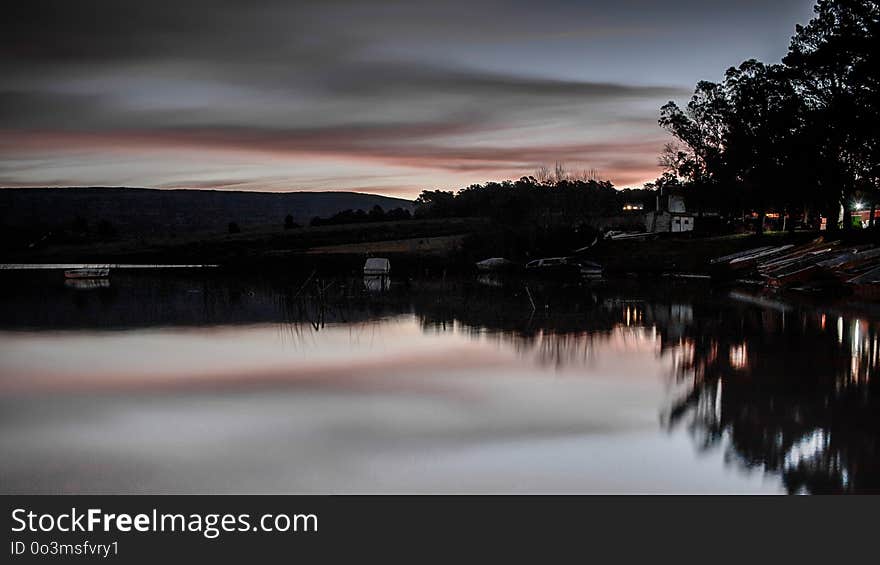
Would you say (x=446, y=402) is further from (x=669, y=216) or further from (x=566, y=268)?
(x=669, y=216)

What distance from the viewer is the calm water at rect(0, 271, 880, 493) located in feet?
41.6

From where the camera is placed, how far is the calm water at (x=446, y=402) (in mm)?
12680

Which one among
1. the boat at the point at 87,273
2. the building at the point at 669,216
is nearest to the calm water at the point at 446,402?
the boat at the point at 87,273

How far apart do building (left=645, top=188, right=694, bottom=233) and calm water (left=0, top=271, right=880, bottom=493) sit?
7468 centimetres

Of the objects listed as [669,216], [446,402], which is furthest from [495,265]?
[446,402]

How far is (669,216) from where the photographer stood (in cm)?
10900

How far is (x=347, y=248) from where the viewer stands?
101m

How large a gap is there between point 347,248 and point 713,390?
8423 cm

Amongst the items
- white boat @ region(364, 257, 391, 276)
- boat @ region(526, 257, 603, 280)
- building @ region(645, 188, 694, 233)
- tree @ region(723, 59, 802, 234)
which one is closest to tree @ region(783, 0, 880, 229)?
tree @ region(723, 59, 802, 234)

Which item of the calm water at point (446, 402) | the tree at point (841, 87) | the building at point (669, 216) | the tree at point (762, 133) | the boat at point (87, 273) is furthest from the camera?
the building at point (669, 216)

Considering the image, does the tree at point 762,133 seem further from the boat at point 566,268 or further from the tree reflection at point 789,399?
the tree reflection at point 789,399

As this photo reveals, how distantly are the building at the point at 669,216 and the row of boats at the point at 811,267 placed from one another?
49352 millimetres
